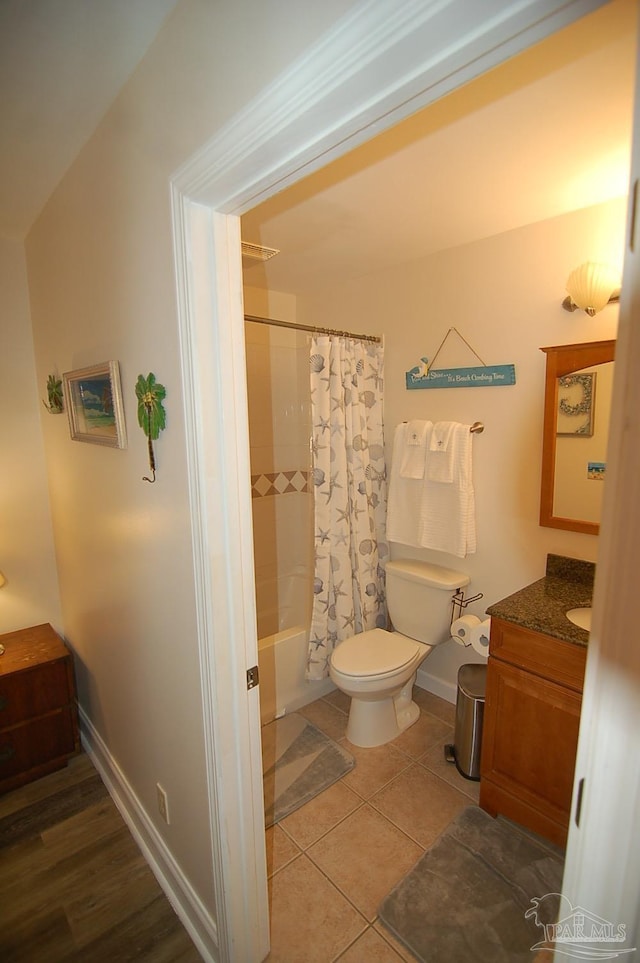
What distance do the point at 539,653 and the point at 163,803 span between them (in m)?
1.38

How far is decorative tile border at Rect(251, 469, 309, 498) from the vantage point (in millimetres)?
2775

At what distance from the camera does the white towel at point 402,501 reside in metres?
2.31

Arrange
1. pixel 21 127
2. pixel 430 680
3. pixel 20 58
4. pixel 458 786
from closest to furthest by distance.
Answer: pixel 20 58
pixel 21 127
pixel 458 786
pixel 430 680

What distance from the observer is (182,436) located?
1025mm

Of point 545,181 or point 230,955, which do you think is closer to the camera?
point 230,955

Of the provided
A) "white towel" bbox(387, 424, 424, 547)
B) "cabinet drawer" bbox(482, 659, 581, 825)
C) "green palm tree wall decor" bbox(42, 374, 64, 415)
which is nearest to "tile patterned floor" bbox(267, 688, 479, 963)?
"cabinet drawer" bbox(482, 659, 581, 825)

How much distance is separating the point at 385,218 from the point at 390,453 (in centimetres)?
122

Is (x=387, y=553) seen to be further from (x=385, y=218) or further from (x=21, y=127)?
(x=21, y=127)

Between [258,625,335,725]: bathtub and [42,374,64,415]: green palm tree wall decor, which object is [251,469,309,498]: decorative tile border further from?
[42,374,64,415]: green palm tree wall decor

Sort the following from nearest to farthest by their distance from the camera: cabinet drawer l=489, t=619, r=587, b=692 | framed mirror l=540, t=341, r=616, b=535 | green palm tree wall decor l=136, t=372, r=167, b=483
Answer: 1. green palm tree wall decor l=136, t=372, r=167, b=483
2. cabinet drawer l=489, t=619, r=587, b=692
3. framed mirror l=540, t=341, r=616, b=535

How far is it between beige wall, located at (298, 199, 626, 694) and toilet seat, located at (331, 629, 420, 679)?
37cm

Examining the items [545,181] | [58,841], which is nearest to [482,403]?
[545,181]

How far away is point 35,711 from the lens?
191 cm

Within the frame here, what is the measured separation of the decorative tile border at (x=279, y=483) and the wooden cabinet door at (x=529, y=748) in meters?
1.68
